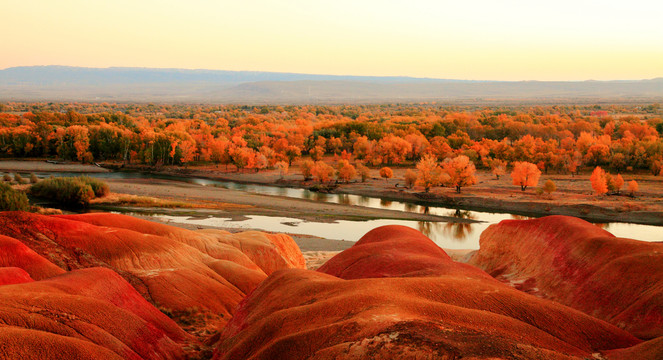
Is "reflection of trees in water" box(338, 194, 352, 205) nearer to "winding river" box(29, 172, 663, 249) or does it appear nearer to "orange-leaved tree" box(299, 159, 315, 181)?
"winding river" box(29, 172, 663, 249)

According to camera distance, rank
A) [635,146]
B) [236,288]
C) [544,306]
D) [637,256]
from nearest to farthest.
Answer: [544,306], [637,256], [236,288], [635,146]

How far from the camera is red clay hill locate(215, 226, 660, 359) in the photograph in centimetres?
1255

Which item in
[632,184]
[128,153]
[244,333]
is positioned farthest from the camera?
[128,153]

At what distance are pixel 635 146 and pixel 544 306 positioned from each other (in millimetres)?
85906

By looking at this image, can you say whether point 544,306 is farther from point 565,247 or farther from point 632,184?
point 632,184

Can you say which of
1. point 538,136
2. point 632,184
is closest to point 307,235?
point 632,184

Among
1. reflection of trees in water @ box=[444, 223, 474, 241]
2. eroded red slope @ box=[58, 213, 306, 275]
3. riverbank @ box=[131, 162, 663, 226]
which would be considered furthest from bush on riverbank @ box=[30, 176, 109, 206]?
reflection of trees in water @ box=[444, 223, 474, 241]

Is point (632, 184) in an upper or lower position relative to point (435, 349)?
lower

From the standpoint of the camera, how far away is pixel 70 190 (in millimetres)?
63031

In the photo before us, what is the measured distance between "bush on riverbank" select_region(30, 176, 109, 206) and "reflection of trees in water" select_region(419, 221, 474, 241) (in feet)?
117

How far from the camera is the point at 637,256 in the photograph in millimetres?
22984

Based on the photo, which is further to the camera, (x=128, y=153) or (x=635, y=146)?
(x=128, y=153)

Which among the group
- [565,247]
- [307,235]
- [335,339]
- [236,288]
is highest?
[335,339]

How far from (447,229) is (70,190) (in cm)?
4015
